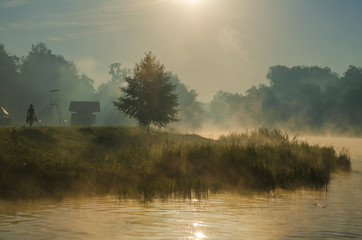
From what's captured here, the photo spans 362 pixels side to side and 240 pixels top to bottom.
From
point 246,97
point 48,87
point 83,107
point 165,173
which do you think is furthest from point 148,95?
point 246,97

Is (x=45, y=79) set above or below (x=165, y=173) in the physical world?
above

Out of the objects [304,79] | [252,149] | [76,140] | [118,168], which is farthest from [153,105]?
[304,79]

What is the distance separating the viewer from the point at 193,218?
453 inches

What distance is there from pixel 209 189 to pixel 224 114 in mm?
167925

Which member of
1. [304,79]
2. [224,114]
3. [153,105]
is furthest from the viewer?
[224,114]

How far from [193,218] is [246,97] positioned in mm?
133846

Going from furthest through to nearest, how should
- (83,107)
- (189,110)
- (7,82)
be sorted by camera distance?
(189,110), (7,82), (83,107)

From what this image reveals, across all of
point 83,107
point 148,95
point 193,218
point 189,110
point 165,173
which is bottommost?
point 193,218

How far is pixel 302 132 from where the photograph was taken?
113 meters

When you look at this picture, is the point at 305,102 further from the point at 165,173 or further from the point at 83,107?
the point at 165,173

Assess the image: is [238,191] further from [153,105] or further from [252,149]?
[153,105]

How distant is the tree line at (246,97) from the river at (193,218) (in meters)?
66.0

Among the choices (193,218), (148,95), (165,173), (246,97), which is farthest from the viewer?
(246,97)

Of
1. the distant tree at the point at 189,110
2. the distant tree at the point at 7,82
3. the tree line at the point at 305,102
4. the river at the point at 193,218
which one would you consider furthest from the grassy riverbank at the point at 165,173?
the distant tree at the point at 189,110
